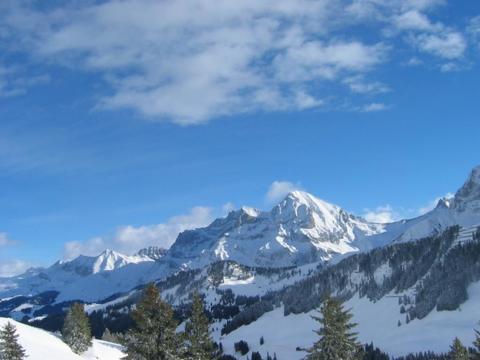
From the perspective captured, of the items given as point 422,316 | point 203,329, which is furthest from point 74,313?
point 422,316

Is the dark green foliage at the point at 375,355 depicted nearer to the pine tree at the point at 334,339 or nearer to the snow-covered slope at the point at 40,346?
the snow-covered slope at the point at 40,346

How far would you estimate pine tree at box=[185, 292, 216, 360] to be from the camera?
134 feet

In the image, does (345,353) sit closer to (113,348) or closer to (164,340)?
(164,340)

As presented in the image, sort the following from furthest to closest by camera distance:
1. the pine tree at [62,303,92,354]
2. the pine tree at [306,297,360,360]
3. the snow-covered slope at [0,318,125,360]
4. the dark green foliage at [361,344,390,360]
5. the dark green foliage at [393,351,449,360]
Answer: the dark green foliage at [361,344,390,360] → the dark green foliage at [393,351,449,360] → the pine tree at [62,303,92,354] → the snow-covered slope at [0,318,125,360] → the pine tree at [306,297,360,360]

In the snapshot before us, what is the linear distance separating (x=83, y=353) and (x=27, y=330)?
60.9 ft

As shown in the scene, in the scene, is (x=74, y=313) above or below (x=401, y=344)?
above

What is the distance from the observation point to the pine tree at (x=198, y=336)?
134 ft

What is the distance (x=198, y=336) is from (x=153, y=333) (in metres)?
9.50

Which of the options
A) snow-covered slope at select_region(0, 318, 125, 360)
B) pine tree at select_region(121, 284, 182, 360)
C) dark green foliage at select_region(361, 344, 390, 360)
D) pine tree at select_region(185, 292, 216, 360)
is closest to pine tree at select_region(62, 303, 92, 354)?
snow-covered slope at select_region(0, 318, 125, 360)

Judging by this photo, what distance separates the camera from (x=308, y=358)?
3953cm

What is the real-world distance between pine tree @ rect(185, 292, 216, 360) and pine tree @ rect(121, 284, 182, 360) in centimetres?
750

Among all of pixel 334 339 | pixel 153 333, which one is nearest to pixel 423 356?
pixel 334 339

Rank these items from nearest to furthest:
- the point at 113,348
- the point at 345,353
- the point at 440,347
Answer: the point at 345,353, the point at 113,348, the point at 440,347

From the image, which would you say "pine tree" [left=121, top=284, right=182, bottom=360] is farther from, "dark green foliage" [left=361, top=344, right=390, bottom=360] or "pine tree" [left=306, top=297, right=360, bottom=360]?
"dark green foliage" [left=361, top=344, right=390, bottom=360]
